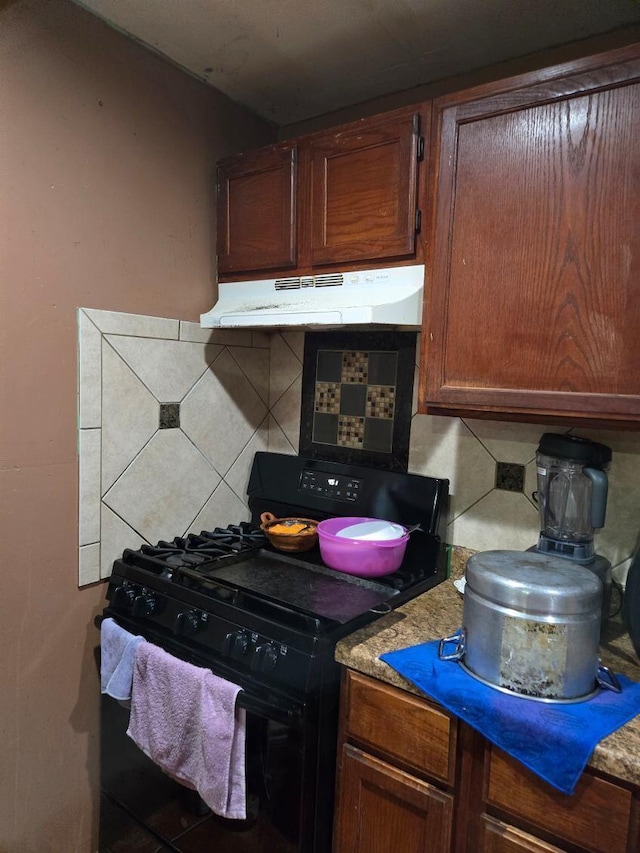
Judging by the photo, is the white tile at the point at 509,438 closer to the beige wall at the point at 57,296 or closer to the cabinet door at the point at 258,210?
the cabinet door at the point at 258,210

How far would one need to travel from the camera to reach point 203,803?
1.29 meters

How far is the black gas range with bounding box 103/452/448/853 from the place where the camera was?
1123 mm

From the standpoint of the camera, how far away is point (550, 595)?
958 mm

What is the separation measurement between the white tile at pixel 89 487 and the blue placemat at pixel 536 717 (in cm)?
90

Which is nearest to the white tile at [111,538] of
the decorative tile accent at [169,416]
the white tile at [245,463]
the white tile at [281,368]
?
the decorative tile accent at [169,416]

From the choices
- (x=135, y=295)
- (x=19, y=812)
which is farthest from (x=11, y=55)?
(x=19, y=812)

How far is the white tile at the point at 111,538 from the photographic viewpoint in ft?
5.03

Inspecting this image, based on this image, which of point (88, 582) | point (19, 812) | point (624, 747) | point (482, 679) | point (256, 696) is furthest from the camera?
point (88, 582)

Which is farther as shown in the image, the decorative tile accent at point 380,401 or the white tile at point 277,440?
the white tile at point 277,440

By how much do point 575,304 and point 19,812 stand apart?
1.78 metres

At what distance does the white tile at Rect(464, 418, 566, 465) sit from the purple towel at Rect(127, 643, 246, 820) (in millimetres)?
922

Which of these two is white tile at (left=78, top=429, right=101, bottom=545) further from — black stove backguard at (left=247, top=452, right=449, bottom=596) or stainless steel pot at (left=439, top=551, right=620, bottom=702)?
stainless steel pot at (left=439, top=551, right=620, bottom=702)

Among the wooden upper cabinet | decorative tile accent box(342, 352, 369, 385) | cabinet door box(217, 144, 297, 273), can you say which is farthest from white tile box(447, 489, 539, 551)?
cabinet door box(217, 144, 297, 273)

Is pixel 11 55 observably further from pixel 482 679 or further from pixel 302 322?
pixel 482 679
